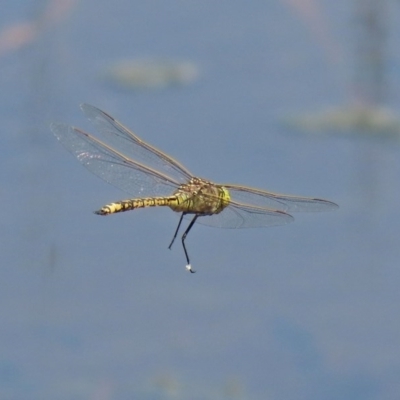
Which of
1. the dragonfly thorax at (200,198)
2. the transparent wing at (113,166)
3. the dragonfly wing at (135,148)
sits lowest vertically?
the dragonfly thorax at (200,198)

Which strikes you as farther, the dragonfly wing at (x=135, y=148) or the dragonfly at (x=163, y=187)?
the dragonfly wing at (x=135, y=148)

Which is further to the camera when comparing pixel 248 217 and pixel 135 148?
pixel 135 148

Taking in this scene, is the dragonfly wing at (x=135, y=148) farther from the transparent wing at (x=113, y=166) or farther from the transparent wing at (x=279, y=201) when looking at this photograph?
the transparent wing at (x=279, y=201)

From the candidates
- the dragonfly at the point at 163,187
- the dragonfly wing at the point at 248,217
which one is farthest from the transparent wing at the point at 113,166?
the dragonfly wing at the point at 248,217

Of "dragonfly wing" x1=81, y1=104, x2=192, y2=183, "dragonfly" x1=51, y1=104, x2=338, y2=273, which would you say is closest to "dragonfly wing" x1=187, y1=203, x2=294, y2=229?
"dragonfly" x1=51, y1=104, x2=338, y2=273

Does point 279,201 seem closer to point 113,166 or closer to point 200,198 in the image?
point 200,198

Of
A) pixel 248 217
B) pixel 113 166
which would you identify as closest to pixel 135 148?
pixel 113 166

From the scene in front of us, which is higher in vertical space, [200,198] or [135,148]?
[135,148]

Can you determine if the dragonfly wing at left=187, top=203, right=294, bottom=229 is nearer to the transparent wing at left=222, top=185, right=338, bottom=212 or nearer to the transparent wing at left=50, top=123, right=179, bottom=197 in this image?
the transparent wing at left=222, top=185, right=338, bottom=212
